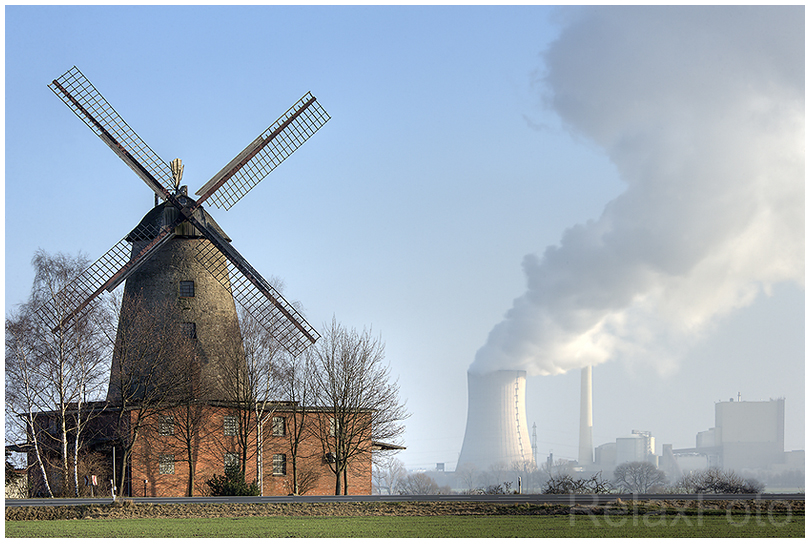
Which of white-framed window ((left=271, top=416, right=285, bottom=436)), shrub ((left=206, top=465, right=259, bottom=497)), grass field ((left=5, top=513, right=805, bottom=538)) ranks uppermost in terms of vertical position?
white-framed window ((left=271, top=416, right=285, bottom=436))

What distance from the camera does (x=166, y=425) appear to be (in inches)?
1436

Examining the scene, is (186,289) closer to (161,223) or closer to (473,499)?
(161,223)

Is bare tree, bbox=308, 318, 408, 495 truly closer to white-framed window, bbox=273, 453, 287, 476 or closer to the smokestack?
white-framed window, bbox=273, 453, 287, 476

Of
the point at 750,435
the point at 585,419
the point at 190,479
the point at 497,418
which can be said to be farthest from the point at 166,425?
the point at 750,435

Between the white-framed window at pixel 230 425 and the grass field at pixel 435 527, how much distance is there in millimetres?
14401

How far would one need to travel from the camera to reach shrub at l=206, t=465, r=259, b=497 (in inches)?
1291

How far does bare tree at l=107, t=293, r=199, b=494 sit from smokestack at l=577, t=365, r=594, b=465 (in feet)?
253

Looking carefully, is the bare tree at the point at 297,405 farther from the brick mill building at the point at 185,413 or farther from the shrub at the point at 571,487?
the shrub at the point at 571,487

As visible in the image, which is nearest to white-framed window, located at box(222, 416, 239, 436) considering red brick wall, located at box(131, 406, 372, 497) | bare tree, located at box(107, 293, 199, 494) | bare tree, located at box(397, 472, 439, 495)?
red brick wall, located at box(131, 406, 372, 497)

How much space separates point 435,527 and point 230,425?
61.0 ft

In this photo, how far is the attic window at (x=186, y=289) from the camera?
123ft

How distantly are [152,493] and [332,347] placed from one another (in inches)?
363

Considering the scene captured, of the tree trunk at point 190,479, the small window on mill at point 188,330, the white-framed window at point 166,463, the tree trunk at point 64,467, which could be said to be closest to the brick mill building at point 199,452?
the white-framed window at point 166,463

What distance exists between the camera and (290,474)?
38500mm
